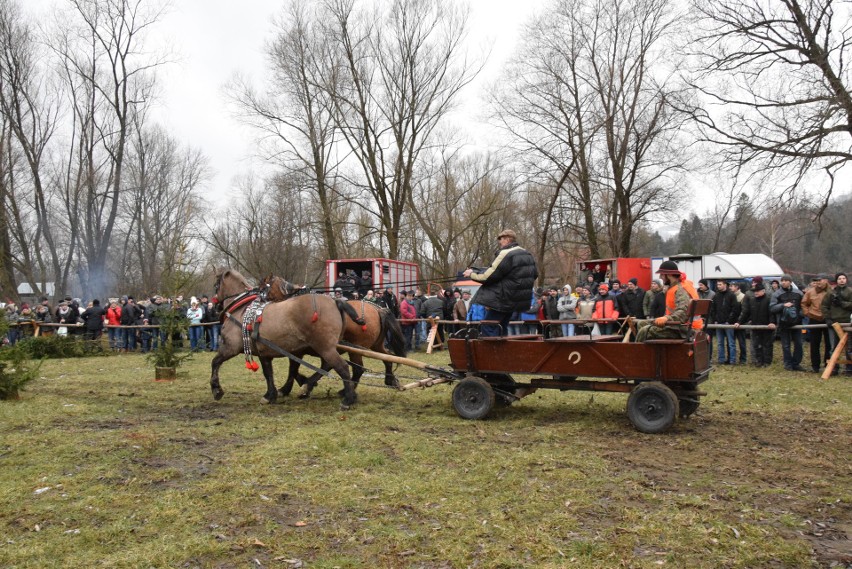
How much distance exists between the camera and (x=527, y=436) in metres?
7.20

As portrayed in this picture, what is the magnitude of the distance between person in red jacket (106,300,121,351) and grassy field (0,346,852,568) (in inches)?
461

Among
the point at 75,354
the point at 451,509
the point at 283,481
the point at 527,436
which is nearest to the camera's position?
the point at 451,509

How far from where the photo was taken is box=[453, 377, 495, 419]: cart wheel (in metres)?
7.98

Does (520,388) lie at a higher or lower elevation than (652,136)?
lower

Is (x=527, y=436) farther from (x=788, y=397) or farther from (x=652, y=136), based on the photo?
(x=652, y=136)

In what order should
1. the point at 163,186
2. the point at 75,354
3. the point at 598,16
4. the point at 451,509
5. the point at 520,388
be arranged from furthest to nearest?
1. the point at 163,186
2. the point at 598,16
3. the point at 75,354
4. the point at 520,388
5. the point at 451,509

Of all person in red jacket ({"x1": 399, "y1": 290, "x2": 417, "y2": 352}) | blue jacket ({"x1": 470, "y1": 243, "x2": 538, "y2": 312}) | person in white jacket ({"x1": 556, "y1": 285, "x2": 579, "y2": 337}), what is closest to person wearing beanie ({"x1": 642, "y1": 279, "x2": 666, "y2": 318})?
person in white jacket ({"x1": 556, "y1": 285, "x2": 579, "y2": 337})

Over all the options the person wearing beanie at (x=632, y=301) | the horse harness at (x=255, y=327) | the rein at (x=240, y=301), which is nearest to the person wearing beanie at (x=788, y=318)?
the person wearing beanie at (x=632, y=301)

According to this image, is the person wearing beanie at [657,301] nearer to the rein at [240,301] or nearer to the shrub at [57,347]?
the rein at [240,301]

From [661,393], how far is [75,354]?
16.7m

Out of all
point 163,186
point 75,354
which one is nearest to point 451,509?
point 75,354

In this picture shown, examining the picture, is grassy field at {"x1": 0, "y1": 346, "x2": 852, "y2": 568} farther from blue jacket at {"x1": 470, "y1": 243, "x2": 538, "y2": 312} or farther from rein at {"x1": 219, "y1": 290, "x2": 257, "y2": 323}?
rein at {"x1": 219, "y1": 290, "x2": 257, "y2": 323}

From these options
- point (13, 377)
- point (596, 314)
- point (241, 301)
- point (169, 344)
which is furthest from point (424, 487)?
point (596, 314)

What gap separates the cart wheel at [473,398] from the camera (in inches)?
314
